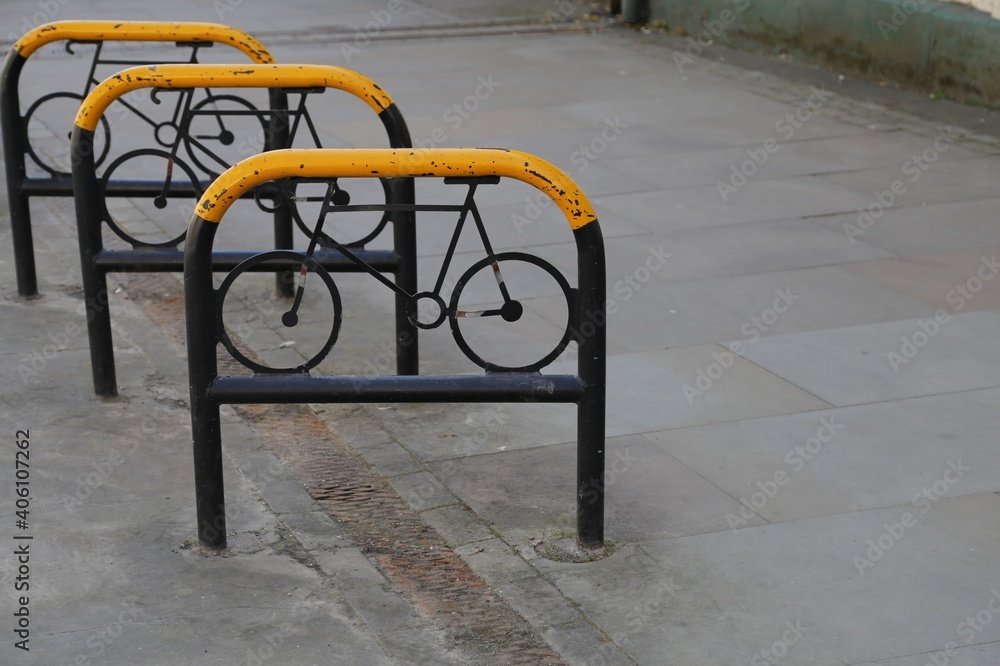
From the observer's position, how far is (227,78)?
4.96 metres

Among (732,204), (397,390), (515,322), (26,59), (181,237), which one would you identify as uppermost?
(26,59)

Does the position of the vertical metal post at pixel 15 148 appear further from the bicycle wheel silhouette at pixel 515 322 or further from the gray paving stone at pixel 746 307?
the gray paving stone at pixel 746 307

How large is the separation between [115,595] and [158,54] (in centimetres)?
1077

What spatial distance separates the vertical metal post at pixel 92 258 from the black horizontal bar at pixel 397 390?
1425 millimetres

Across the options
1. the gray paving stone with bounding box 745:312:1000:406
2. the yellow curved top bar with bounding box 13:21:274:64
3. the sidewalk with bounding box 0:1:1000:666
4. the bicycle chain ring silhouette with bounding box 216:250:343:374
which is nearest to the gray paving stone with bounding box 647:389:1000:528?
the sidewalk with bounding box 0:1:1000:666

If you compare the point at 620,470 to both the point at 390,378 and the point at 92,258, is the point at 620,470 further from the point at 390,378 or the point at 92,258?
the point at 92,258

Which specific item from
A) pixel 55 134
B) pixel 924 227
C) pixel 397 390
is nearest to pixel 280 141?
pixel 397 390

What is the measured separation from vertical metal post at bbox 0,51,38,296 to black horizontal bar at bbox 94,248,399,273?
139cm

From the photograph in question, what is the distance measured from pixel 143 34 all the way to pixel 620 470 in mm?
3004

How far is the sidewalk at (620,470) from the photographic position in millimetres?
3779

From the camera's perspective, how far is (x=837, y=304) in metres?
6.51

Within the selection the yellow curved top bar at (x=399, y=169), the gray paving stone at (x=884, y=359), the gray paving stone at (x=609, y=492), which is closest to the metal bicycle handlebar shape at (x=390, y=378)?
the yellow curved top bar at (x=399, y=169)

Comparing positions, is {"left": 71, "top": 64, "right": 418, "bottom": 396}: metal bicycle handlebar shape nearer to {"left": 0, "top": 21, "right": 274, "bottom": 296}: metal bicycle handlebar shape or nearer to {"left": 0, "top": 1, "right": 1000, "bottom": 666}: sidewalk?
{"left": 0, "top": 1, "right": 1000, "bottom": 666}: sidewalk

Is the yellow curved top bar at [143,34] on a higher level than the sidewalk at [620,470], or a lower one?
higher
